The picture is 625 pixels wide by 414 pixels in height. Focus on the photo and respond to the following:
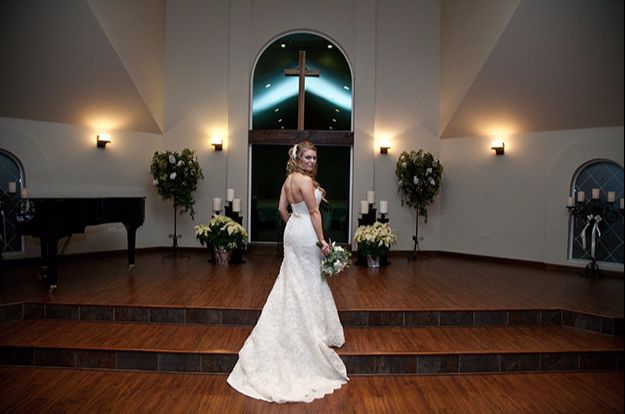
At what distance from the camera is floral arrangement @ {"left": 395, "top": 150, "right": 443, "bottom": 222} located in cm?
764

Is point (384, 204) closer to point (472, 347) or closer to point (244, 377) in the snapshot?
point (472, 347)

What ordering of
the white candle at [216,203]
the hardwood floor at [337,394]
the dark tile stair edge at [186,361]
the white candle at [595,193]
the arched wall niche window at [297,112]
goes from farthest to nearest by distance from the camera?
the arched wall niche window at [297,112], the white candle at [216,203], the white candle at [595,193], the dark tile stair edge at [186,361], the hardwood floor at [337,394]

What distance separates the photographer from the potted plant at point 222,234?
677cm

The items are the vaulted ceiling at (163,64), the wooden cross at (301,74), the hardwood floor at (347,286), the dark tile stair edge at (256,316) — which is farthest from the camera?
the wooden cross at (301,74)

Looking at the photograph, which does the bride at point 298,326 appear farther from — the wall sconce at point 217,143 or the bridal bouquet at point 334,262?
the wall sconce at point 217,143

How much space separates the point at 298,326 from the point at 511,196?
5.46 m

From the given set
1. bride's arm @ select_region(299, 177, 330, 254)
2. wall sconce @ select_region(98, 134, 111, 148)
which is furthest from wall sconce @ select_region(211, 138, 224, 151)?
bride's arm @ select_region(299, 177, 330, 254)

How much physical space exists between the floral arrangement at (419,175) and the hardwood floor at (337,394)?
428 centimetres

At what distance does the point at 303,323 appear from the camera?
11.4 feet

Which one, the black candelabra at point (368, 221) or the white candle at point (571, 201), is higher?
the white candle at point (571, 201)

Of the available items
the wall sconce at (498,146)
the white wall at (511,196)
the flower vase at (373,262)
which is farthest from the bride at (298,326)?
the wall sconce at (498,146)

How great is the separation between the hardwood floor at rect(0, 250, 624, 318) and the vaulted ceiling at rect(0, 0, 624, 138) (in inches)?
83.8

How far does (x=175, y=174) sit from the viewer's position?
7281 mm

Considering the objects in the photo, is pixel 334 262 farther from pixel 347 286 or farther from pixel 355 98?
pixel 355 98
